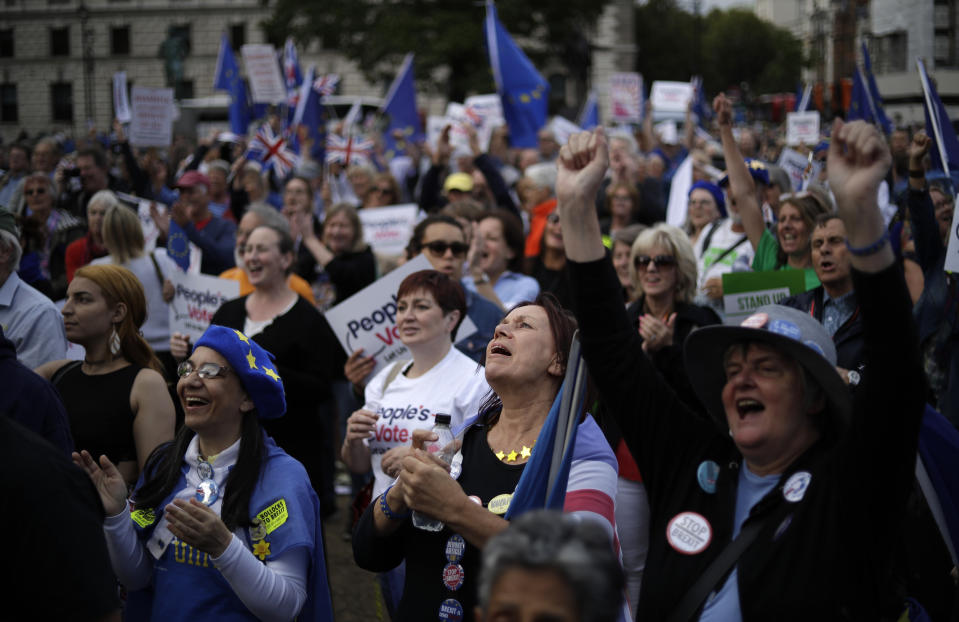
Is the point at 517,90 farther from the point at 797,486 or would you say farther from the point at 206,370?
the point at 797,486

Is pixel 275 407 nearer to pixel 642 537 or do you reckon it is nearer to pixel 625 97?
pixel 642 537

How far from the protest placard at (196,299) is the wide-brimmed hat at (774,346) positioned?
391 centimetres

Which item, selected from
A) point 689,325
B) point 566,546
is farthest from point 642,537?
point 566,546

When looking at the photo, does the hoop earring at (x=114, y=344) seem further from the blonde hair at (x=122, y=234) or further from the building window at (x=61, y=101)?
the building window at (x=61, y=101)

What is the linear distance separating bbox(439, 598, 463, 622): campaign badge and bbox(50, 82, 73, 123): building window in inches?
2449

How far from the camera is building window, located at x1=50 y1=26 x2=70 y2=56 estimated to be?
60.5 meters

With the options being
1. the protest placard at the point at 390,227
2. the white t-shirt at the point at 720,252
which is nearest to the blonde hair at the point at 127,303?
the white t-shirt at the point at 720,252

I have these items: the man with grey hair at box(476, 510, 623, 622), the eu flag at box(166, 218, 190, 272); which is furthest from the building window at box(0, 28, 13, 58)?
the man with grey hair at box(476, 510, 623, 622)

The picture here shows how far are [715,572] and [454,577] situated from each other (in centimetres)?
89

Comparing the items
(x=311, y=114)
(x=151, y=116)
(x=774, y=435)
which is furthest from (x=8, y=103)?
(x=774, y=435)

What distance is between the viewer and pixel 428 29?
3888 centimetres

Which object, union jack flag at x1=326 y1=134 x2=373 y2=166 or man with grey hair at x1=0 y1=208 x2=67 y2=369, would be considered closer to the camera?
man with grey hair at x1=0 y1=208 x2=67 y2=369

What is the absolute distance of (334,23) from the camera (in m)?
40.4

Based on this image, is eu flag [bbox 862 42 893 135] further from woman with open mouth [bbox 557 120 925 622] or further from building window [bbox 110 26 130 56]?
building window [bbox 110 26 130 56]
